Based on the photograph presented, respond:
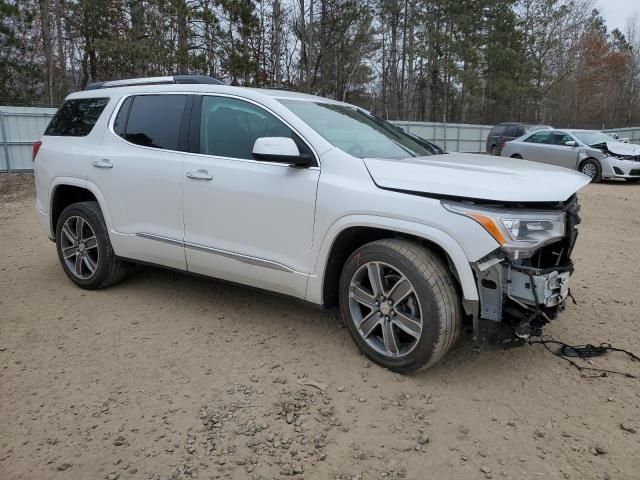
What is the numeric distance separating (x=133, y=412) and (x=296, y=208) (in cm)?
156

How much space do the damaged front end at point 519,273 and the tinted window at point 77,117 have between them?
355 centimetres

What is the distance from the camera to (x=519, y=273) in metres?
2.99

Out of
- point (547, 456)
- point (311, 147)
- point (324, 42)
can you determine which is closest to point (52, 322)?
point (311, 147)

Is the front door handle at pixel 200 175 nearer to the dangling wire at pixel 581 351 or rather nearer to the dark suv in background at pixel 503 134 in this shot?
the dangling wire at pixel 581 351

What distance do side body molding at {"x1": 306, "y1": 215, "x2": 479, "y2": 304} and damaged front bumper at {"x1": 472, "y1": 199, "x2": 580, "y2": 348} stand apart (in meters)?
0.06

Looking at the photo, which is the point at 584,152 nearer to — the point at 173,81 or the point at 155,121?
the point at 173,81

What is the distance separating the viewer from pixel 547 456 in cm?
256

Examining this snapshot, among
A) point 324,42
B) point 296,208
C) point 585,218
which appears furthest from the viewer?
point 324,42

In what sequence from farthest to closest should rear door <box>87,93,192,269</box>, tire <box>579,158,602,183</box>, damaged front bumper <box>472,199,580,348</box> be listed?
tire <box>579,158,602,183</box> < rear door <box>87,93,192,269</box> < damaged front bumper <box>472,199,580,348</box>

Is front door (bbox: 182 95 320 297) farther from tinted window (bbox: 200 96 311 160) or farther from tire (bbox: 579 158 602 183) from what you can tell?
tire (bbox: 579 158 602 183)

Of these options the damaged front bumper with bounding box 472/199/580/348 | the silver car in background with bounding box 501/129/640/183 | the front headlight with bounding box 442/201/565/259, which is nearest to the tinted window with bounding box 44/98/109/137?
the front headlight with bounding box 442/201/565/259

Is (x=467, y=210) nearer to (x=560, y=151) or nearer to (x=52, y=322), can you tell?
(x=52, y=322)

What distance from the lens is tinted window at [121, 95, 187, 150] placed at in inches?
166

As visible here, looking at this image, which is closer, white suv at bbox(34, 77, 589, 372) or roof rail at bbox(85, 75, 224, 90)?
white suv at bbox(34, 77, 589, 372)
